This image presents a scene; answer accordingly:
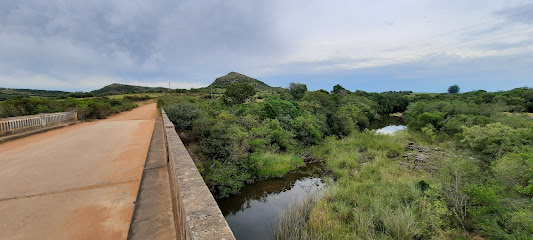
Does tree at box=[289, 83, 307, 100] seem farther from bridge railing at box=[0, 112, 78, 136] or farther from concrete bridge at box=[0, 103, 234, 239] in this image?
concrete bridge at box=[0, 103, 234, 239]

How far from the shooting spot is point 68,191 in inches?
143

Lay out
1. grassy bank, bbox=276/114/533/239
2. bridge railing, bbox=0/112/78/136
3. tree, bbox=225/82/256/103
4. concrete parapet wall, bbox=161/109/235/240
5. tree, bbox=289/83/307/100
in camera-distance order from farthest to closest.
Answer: tree, bbox=289/83/307/100 → tree, bbox=225/82/256/103 → bridge railing, bbox=0/112/78/136 → grassy bank, bbox=276/114/533/239 → concrete parapet wall, bbox=161/109/235/240

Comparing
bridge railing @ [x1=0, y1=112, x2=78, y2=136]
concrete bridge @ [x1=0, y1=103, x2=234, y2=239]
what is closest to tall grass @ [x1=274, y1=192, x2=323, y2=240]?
concrete bridge @ [x1=0, y1=103, x2=234, y2=239]

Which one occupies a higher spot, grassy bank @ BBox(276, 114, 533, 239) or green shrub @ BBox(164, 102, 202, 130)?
green shrub @ BBox(164, 102, 202, 130)

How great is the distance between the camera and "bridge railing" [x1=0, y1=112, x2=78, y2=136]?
324 inches

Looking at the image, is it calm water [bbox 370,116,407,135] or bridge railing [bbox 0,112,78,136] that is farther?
calm water [bbox 370,116,407,135]

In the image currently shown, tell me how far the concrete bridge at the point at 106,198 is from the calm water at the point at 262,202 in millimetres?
4612

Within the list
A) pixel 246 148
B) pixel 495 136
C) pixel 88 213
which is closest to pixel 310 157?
pixel 246 148

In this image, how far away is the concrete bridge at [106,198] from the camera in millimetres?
2330

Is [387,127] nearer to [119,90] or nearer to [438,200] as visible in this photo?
[438,200]

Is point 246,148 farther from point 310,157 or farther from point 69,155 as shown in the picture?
point 69,155

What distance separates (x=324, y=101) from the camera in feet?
105

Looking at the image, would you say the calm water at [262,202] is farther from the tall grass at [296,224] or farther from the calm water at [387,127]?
the calm water at [387,127]

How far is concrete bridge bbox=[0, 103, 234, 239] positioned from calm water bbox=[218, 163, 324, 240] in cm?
461
